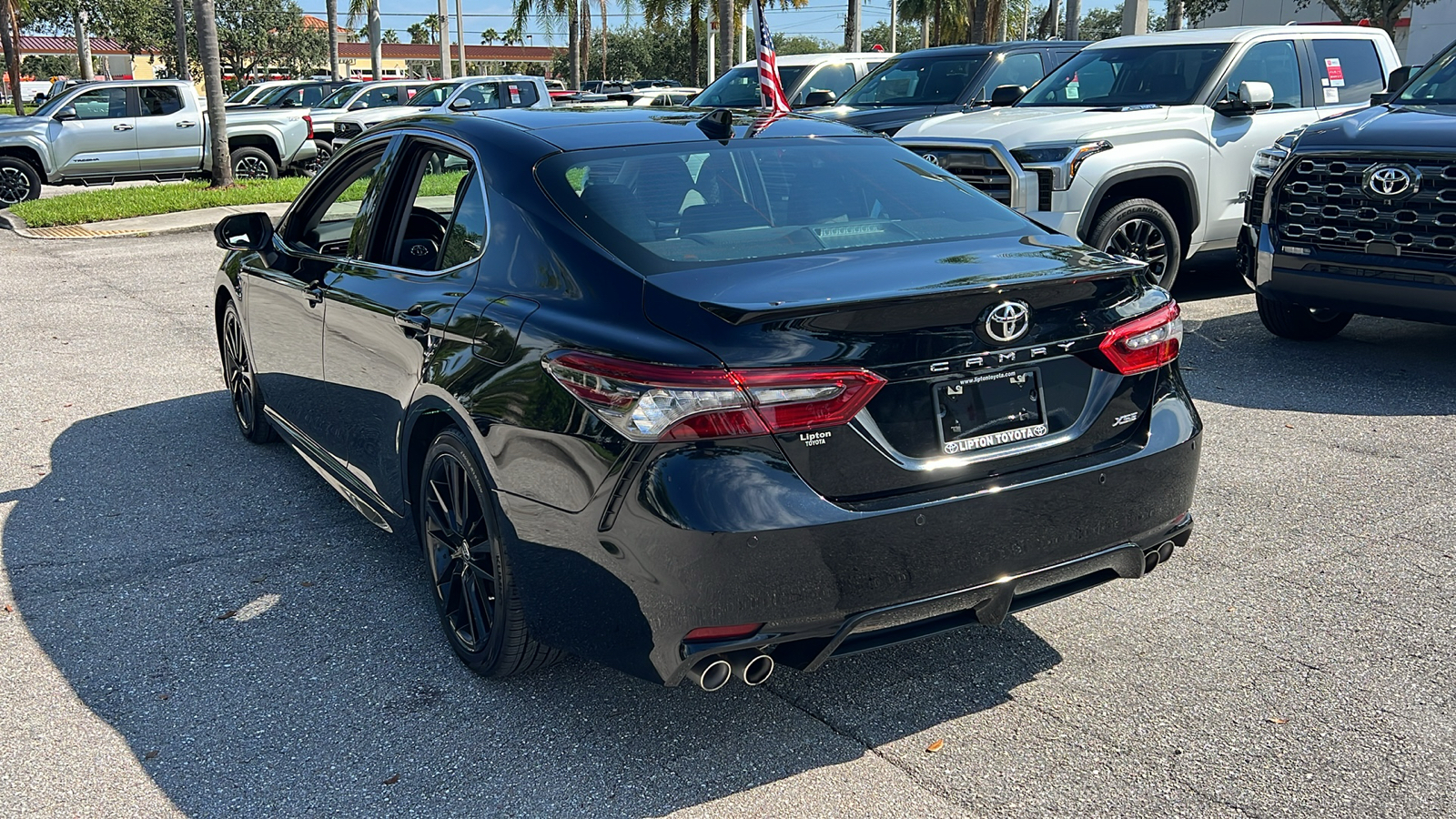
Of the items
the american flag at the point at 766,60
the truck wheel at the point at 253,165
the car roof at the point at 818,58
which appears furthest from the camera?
the truck wheel at the point at 253,165

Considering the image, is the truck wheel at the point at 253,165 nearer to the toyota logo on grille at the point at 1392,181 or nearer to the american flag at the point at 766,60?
the american flag at the point at 766,60

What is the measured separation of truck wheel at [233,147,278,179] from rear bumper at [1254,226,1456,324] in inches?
649

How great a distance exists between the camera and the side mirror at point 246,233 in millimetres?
5312

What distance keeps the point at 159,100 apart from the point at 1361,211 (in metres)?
17.8

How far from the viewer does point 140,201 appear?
55.1 ft

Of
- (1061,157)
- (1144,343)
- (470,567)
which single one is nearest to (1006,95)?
(1061,157)

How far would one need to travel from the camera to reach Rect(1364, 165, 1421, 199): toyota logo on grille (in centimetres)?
681

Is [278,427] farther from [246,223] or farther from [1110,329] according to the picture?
[1110,329]

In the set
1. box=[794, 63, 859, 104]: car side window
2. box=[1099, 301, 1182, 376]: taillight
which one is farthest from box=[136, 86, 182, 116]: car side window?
box=[1099, 301, 1182, 376]: taillight

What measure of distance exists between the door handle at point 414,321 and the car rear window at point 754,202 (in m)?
0.57

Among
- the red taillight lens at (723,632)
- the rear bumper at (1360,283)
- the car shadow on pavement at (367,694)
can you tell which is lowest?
the car shadow on pavement at (367,694)

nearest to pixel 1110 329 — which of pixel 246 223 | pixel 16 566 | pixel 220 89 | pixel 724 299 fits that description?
pixel 724 299

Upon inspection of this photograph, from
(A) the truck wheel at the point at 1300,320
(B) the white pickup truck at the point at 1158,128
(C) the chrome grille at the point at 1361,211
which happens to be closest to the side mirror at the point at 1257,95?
(B) the white pickup truck at the point at 1158,128

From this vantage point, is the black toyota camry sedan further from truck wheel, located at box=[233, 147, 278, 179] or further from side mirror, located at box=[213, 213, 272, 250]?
truck wheel, located at box=[233, 147, 278, 179]
